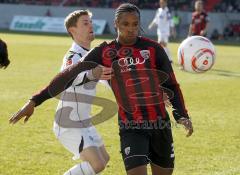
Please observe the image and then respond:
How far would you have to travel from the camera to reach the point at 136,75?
5.80 m

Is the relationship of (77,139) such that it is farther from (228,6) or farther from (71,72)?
(228,6)

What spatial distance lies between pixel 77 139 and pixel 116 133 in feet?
13.6

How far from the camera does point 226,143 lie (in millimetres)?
9383

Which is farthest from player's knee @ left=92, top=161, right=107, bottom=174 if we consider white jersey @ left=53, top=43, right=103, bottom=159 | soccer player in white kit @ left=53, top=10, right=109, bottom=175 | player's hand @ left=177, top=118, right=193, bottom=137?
player's hand @ left=177, top=118, right=193, bottom=137

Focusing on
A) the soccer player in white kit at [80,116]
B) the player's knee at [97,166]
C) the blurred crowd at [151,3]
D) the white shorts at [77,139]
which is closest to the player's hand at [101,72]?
the soccer player in white kit at [80,116]

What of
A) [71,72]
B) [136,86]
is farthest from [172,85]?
[71,72]

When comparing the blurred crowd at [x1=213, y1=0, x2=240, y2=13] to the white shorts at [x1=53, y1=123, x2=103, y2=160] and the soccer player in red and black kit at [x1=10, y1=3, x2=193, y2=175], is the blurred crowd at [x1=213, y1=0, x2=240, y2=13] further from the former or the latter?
the soccer player in red and black kit at [x1=10, y1=3, x2=193, y2=175]

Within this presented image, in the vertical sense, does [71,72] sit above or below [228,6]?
above

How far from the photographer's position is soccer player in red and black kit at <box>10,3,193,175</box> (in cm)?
557

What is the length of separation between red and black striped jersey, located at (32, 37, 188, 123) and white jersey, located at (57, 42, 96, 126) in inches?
12.4

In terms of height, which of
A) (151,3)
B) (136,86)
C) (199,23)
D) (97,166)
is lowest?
(151,3)

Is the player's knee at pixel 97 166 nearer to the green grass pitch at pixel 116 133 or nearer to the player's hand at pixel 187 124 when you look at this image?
the player's hand at pixel 187 124

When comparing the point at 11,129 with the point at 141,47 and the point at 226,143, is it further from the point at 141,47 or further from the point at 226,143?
the point at 141,47

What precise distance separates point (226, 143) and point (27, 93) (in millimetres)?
6343
